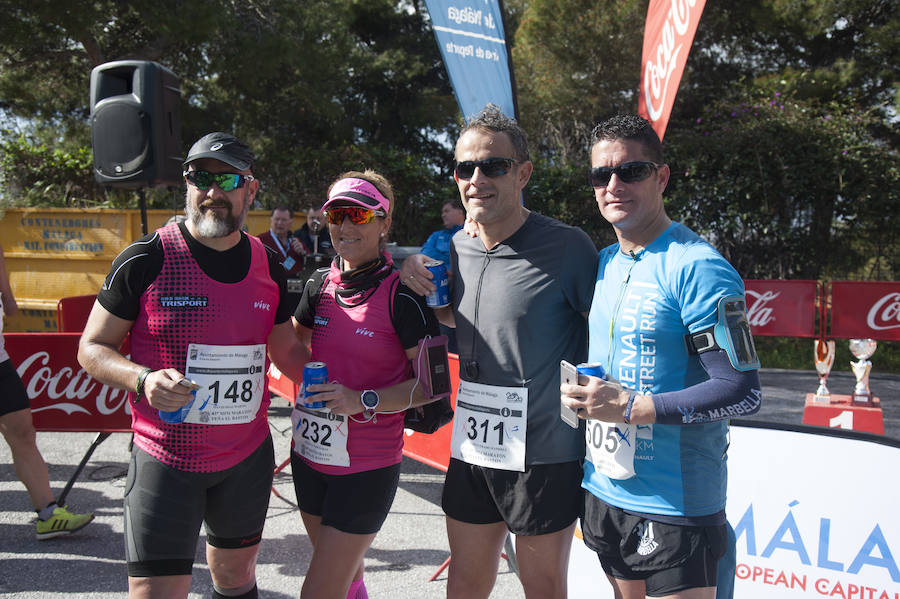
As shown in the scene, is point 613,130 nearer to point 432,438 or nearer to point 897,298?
point 432,438

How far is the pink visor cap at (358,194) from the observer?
7.96 ft

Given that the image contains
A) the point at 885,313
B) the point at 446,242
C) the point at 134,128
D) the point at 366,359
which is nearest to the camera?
the point at 366,359

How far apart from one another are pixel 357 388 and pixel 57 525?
A: 2.77m

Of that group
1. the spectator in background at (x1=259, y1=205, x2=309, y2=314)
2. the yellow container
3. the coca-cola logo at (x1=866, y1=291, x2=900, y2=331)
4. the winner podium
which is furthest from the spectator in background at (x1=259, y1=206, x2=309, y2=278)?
the coca-cola logo at (x1=866, y1=291, x2=900, y2=331)

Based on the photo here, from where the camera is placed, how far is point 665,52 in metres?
5.67

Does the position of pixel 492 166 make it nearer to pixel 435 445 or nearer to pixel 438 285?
pixel 438 285

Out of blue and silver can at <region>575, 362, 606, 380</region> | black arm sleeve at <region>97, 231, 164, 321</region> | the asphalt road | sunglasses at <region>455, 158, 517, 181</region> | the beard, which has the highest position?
sunglasses at <region>455, 158, 517, 181</region>

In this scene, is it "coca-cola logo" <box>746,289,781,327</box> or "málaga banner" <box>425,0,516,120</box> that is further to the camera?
"coca-cola logo" <box>746,289,781,327</box>

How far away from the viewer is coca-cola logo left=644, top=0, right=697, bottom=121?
538 cm

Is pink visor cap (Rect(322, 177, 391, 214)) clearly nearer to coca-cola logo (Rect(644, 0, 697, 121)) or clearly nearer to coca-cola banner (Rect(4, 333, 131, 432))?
coca-cola banner (Rect(4, 333, 131, 432))

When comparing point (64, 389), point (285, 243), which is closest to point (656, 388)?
point (64, 389)

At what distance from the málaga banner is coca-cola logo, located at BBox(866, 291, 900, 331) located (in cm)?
677

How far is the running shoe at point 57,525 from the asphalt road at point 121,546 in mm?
63

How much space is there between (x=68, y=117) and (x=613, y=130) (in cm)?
1430
